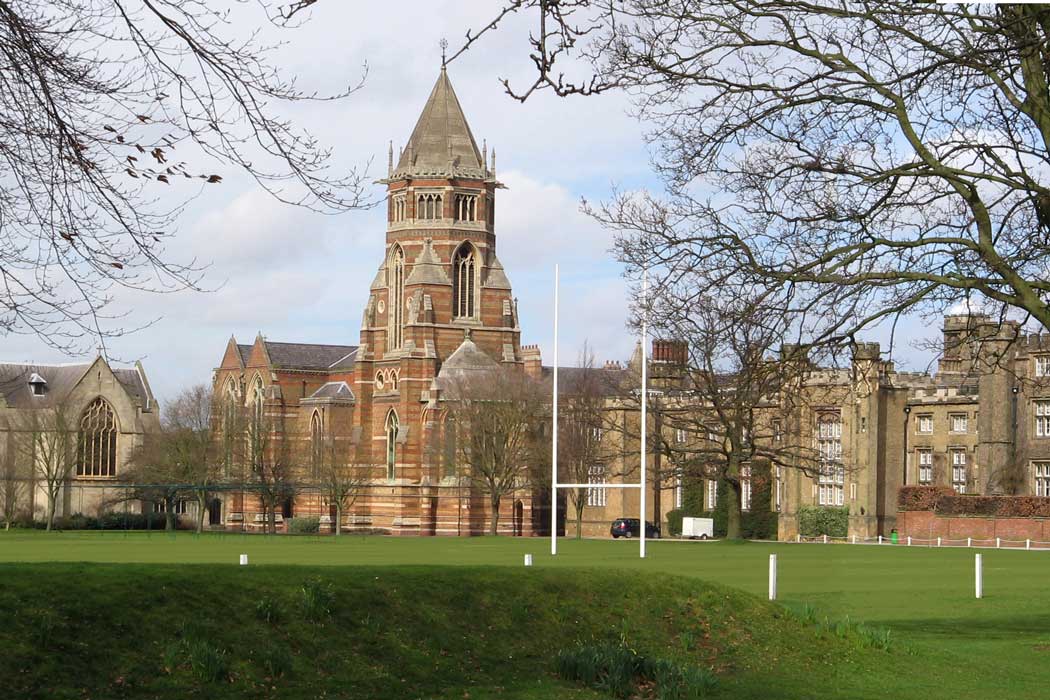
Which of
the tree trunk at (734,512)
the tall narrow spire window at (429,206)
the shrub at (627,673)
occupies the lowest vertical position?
the tree trunk at (734,512)

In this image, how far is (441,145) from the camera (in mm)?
107688

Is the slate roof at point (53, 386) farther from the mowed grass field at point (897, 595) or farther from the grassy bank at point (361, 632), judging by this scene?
the grassy bank at point (361, 632)

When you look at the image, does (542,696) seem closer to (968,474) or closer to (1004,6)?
(1004,6)

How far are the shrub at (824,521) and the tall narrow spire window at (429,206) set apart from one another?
125 feet

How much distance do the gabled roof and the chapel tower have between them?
0.23 feet

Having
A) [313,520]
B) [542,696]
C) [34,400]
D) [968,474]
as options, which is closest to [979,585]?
[542,696]

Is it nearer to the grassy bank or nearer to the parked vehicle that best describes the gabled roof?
the parked vehicle

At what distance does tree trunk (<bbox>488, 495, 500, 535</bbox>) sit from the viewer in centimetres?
8756

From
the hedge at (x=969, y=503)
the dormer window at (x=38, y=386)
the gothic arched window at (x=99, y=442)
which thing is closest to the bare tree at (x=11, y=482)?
the gothic arched window at (x=99, y=442)

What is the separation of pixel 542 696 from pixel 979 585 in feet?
56.5

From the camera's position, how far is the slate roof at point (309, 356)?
392 feet

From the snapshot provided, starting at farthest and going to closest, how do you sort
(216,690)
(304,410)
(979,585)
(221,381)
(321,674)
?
(221,381), (304,410), (979,585), (321,674), (216,690)

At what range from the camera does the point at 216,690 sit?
1395cm

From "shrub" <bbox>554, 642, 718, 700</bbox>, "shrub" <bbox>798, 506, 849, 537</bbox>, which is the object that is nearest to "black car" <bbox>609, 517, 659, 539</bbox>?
"shrub" <bbox>798, 506, 849, 537</bbox>
